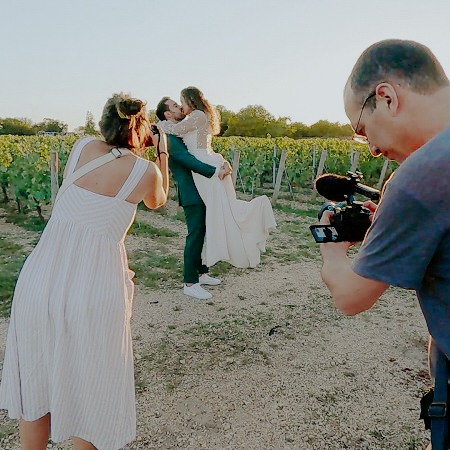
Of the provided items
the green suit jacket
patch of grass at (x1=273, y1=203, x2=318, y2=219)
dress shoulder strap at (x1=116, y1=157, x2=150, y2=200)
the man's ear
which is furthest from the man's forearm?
patch of grass at (x1=273, y1=203, x2=318, y2=219)

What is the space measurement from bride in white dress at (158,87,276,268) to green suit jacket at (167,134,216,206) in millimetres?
63

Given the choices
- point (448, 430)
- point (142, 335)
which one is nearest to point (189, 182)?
point (142, 335)

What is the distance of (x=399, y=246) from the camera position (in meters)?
0.98

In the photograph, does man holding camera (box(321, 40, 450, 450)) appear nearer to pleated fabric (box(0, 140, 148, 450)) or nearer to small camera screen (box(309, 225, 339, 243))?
small camera screen (box(309, 225, 339, 243))

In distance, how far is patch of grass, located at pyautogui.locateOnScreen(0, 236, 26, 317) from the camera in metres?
4.84

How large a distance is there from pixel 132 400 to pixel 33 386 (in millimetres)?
430

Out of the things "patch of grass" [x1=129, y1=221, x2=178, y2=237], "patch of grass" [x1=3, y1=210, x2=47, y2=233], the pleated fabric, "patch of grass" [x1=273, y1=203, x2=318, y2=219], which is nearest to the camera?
the pleated fabric

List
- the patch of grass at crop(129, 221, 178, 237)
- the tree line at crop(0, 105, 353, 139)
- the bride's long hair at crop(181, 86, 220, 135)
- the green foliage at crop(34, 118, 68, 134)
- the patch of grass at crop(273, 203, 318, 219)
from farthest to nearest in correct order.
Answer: the green foliage at crop(34, 118, 68, 134), the tree line at crop(0, 105, 353, 139), the patch of grass at crop(273, 203, 318, 219), the patch of grass at crop(129, 221, 178, 237), the bride's long hair at crop(181, 86, 220, 135)

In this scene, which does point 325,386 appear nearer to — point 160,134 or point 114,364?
point 114,364

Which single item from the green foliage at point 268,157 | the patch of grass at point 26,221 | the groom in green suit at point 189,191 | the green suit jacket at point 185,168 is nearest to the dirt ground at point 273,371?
the groom in green suit at point 189,191

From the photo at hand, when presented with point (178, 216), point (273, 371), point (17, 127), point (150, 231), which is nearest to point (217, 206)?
point (273, 371)

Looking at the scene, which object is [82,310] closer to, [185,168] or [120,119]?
[120,119]

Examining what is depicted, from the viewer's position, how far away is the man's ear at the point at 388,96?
1.09 m

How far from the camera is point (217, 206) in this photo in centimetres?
493
